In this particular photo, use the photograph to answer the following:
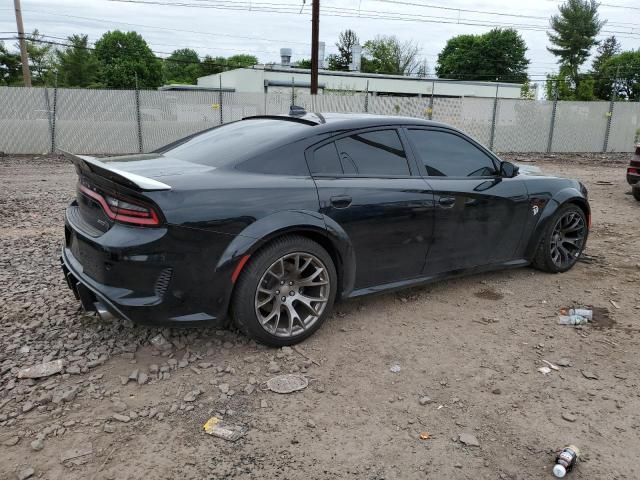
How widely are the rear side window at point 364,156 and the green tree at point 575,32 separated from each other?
205ft

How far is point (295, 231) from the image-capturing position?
11.2 ft

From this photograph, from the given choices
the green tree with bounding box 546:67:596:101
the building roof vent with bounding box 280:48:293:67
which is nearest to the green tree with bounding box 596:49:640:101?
the green tree with bounding box 546:67:596:101

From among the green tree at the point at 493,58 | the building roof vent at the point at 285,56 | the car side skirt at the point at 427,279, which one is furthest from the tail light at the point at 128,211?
the green tree at the point at 493,58

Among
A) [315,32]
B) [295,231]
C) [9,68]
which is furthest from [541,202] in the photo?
[9,68]

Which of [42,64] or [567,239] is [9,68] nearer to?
[42,64]

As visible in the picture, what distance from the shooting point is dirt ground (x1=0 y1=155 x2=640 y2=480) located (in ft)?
8.21

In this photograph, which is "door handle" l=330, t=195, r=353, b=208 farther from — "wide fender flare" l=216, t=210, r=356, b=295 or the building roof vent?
the building roof vent

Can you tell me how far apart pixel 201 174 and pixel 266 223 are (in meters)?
0.50

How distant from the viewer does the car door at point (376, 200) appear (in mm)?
3629

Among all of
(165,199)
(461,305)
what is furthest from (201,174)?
(461,305)

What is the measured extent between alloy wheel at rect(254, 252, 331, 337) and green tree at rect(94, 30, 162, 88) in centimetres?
5794

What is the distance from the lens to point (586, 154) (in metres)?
20.2

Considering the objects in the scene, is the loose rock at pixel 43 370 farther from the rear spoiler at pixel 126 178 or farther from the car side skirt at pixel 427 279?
the car side skirt at pixel 427 279

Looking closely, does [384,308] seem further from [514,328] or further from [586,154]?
[586,154]
